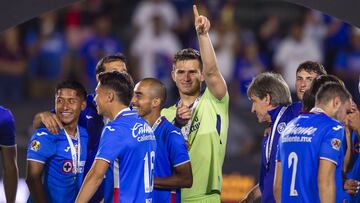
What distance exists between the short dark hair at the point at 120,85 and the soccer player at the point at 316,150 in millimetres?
1178

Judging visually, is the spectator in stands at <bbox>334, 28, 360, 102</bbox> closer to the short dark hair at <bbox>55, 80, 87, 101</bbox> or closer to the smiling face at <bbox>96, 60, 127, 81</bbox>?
the smiling face at <bbox>96, 60, 127, 81</bbox>

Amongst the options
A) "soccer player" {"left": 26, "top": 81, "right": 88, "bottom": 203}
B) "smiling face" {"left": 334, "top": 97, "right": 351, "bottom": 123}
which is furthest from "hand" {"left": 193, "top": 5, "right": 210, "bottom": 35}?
"smiling face" {"left": 334, "top": 97, "right": 351, "bottom": 123}

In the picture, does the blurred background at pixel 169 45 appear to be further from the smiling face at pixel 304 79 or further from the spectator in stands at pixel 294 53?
the smiling face at pixel 304 79

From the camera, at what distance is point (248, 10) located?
53.4 ft

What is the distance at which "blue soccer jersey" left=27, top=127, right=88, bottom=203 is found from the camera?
816cm

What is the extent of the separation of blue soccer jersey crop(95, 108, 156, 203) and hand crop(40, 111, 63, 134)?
36.7 inches

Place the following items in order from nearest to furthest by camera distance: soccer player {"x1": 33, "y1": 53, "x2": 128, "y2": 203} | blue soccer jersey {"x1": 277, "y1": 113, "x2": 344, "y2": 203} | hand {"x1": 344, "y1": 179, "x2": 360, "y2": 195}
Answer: blue soccer jersey {"x1": 277, "y1": 113, "x2": 344, "y2": 203}
soccer player {"x1": 33, "y1": 53, "x2": 128, "y2": 203}
hand {"x1": 344, "y1": 179, "x2": 360, "y2": 195}

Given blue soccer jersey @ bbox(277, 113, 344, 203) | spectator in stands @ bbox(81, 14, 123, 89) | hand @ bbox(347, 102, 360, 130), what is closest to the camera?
blue soccer jersey @ bbox(277, 113, 344, 203)

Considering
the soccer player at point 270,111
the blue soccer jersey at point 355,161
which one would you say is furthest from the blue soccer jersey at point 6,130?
the blue soccer jersey at point 355,161

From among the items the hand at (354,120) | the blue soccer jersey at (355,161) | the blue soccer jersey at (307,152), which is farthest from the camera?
the blue soccer jersey at (355,161)

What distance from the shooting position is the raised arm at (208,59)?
8180 mm

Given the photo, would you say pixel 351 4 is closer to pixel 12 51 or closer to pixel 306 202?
pixel 306 202

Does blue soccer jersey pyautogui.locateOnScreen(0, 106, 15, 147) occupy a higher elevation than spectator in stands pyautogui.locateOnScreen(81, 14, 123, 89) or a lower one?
lower

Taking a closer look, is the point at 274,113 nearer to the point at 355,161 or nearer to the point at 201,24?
the point at 201,24
